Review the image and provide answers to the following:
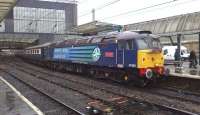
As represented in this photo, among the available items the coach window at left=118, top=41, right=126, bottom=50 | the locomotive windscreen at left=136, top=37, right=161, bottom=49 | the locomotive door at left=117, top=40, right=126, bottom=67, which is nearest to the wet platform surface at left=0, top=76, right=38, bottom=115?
the locomotive door at left=117, top=40, right=126, bottom=67

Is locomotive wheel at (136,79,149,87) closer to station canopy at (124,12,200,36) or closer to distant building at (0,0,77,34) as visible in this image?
station canopy at (124,12,200,36)

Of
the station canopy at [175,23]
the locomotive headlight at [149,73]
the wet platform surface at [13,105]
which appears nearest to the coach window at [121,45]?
the locomotive headlight at [149,73]

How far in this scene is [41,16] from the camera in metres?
93.2

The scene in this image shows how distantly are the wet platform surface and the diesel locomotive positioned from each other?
5.87 metres

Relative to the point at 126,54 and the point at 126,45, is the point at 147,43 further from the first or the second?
the point at 126,54

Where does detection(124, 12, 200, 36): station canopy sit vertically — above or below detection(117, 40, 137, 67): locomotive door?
above

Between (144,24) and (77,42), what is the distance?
2147 centimetres

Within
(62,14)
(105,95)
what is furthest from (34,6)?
(105,95)

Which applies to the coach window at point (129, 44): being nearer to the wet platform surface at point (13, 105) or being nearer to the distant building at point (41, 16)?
the wet platform surface at point (13, 105)

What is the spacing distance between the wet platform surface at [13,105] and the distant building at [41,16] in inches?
2777

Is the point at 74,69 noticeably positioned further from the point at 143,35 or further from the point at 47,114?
the point at 47,114

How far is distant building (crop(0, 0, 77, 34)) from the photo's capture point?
88875mm

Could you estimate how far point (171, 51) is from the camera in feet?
125

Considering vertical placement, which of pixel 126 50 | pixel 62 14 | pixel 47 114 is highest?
pixel 62 14
